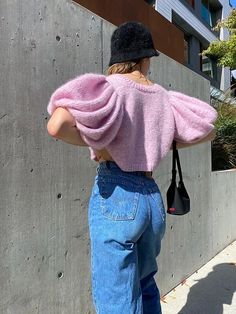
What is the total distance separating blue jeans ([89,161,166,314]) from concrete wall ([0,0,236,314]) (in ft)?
2.09

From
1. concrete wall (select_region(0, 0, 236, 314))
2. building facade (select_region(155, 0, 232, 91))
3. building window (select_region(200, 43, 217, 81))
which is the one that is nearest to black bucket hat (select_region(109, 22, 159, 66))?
concrete wall (select_region(0, 0, 236, 314))

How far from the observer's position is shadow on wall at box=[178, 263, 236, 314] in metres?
3.72

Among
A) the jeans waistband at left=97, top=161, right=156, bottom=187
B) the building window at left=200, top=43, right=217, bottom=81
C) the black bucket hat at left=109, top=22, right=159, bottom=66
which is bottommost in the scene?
the jeans waistband at left=97, top=161, right=156, bottom=187

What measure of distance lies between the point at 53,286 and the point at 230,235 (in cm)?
391

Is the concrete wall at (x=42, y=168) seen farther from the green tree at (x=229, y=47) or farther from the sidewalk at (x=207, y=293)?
the green tree at (x=229, y=47)

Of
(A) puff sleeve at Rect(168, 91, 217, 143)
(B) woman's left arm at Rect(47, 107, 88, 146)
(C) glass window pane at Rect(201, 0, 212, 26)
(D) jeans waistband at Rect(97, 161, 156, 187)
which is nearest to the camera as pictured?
(B) woman's left arm at Rect(47, 107, 88, 146)

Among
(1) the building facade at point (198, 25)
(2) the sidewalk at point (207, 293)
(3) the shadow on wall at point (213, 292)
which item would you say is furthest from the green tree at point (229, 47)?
(3) the shadow on wall at point (213, 292)

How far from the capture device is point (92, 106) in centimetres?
174

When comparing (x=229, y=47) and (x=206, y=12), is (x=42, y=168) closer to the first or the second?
(x=229, y=47)

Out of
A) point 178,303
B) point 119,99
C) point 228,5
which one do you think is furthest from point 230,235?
point 228,5

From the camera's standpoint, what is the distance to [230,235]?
19.8 ft

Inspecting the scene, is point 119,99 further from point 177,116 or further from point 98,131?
point 177,116

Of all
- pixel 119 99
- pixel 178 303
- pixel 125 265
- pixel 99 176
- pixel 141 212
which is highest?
pixel 119 99

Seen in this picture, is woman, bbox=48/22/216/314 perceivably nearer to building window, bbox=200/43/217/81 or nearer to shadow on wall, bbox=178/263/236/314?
shadow on wall, bbox=178/263/236/314
